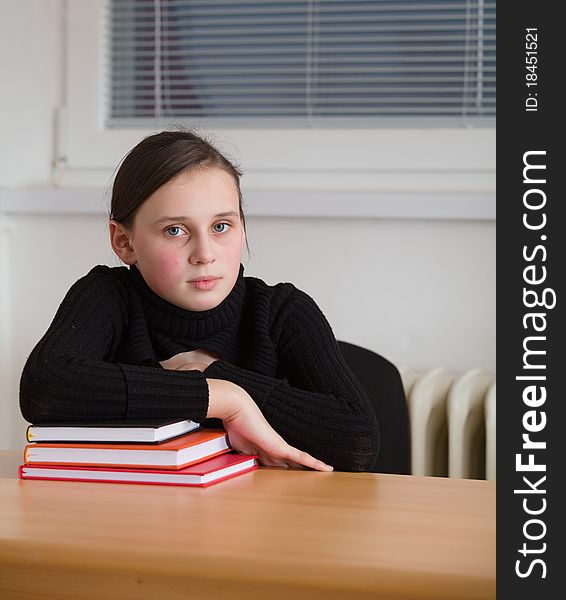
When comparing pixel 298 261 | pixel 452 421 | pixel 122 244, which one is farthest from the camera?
pixel 298 261

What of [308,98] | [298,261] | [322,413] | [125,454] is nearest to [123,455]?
[125,454]

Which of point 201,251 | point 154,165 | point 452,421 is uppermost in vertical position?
point 154,165

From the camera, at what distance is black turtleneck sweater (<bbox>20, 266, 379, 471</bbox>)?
3.81 feet

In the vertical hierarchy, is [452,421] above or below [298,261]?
below

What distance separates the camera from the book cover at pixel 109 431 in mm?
1067

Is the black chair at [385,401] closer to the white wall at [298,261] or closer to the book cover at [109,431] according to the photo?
the white wall at [298,261]

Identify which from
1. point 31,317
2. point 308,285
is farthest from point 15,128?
point 308,285

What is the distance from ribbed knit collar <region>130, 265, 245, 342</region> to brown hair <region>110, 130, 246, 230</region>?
11 cm

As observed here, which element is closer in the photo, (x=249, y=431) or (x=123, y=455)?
(x=123, y=455)

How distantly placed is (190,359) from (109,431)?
302mm

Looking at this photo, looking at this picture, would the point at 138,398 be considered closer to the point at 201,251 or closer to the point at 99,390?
the point at 99,390

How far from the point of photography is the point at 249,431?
1.17m

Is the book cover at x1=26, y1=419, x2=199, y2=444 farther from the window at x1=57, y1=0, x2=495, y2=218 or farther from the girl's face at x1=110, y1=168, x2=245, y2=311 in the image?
the window at x1=57, y1=0, x2=495, y2=218

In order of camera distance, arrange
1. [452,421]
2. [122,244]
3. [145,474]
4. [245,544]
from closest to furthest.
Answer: [245,544] → [145,474] → [122,244] → [452,421]
